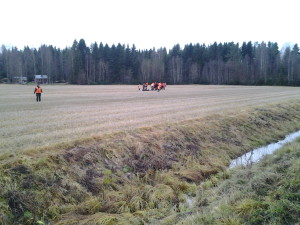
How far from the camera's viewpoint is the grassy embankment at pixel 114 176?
6.49 meters

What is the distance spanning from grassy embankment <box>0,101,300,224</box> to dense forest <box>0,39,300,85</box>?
255 feet

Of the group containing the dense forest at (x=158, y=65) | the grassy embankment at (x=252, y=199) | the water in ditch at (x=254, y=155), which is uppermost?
the dense forest at (x=158, y=65)

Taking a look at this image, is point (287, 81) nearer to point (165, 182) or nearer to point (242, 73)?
point (242, 73)

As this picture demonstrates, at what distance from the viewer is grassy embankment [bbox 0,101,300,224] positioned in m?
6.49

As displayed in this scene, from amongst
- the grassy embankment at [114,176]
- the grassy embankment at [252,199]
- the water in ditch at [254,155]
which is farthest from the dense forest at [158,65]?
the grassy embankment at [252,199]

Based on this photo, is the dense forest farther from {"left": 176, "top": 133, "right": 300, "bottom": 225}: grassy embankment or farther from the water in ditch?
{"left": 176, "top": 133, "right": 300, "bottom": 225}: grassy embankment

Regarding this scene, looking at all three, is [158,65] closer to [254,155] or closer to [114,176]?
[254,155]

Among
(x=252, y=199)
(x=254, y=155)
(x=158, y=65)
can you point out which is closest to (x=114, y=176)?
(x=252, y=199)

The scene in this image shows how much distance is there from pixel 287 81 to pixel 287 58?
19307mm

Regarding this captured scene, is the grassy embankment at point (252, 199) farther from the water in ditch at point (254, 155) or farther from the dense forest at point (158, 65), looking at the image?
the dense forest at point (158, 65)

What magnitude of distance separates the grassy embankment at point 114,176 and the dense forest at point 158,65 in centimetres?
7782

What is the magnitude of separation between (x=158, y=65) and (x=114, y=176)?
294 feet

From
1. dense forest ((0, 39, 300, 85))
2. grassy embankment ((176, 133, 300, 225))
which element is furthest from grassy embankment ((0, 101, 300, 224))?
dense forest ((0, 39, 300, 85))

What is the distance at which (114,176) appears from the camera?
8617mm
